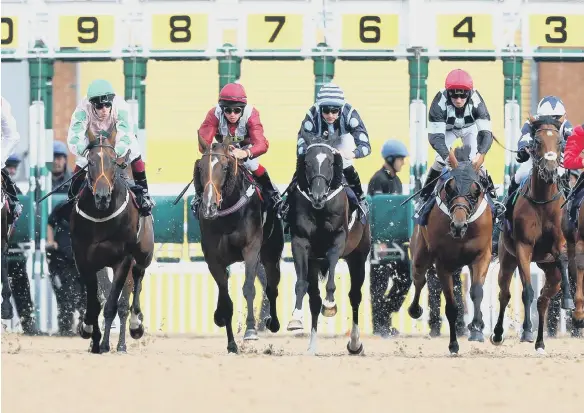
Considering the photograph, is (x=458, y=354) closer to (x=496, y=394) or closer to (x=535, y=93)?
(x=496, y=394)

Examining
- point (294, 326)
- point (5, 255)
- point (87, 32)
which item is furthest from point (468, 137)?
point (87, 32)

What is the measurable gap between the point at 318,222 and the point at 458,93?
152 centimetres

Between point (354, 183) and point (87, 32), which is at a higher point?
point (87, 32)

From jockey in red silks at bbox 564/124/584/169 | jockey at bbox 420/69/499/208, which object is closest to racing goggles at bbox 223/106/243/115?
jockey at bbox 420/69/499/208

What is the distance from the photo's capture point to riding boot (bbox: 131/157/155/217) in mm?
13500

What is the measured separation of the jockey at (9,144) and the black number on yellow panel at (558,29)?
531cm

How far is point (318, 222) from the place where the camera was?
1305 cm

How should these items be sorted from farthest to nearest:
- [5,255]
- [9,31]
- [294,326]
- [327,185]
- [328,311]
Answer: [9,31]
[5,255]
[327,185]
[328,311]
[294,326]

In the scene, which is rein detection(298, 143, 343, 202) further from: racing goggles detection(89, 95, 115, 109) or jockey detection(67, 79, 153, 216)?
racing goggles detection(89, 95, 115, 109)

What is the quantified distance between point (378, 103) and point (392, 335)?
20.8 feet

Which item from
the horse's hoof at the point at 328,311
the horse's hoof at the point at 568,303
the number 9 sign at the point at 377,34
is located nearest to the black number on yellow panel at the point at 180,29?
the number 9 sign at the point at 377,34

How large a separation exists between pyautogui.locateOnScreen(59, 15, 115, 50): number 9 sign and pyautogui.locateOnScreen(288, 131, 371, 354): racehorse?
14.9ft

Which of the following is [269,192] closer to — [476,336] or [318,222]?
[318,222]

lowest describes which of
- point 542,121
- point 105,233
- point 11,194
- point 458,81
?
point 105,233
